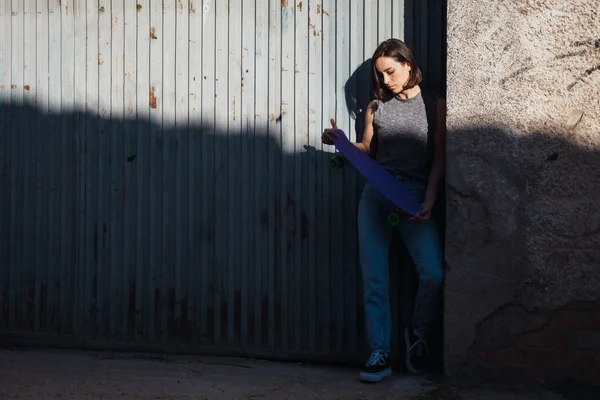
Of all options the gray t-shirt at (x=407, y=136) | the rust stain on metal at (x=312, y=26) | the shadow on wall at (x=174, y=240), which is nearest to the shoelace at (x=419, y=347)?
the shadow on wall at (x=174, y=240)

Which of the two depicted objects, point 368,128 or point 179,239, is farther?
point 179,239

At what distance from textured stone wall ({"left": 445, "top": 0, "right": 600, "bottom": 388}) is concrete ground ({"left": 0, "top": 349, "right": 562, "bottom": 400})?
238mm

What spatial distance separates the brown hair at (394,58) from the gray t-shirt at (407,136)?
3.0 inches

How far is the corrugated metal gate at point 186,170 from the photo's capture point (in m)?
4.36

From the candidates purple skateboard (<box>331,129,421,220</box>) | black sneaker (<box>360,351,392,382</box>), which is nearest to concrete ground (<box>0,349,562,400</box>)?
black sneaker (<box>360,351,392,382</box>)

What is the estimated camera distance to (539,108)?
148 inches

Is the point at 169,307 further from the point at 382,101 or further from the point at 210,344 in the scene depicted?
the point at 382,101

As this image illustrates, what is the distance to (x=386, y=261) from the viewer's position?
4.08 m

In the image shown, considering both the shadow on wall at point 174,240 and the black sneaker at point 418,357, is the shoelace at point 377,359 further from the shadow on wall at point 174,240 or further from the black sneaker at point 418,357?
the shadow on wall at point 174,240

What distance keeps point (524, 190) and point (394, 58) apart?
92 centimetres

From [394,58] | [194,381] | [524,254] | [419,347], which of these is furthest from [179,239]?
[524,254]

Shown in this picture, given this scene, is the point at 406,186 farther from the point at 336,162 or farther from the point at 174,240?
the point at 174,240

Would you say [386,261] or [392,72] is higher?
[392,72]

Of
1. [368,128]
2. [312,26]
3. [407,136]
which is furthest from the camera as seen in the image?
[312,26]
